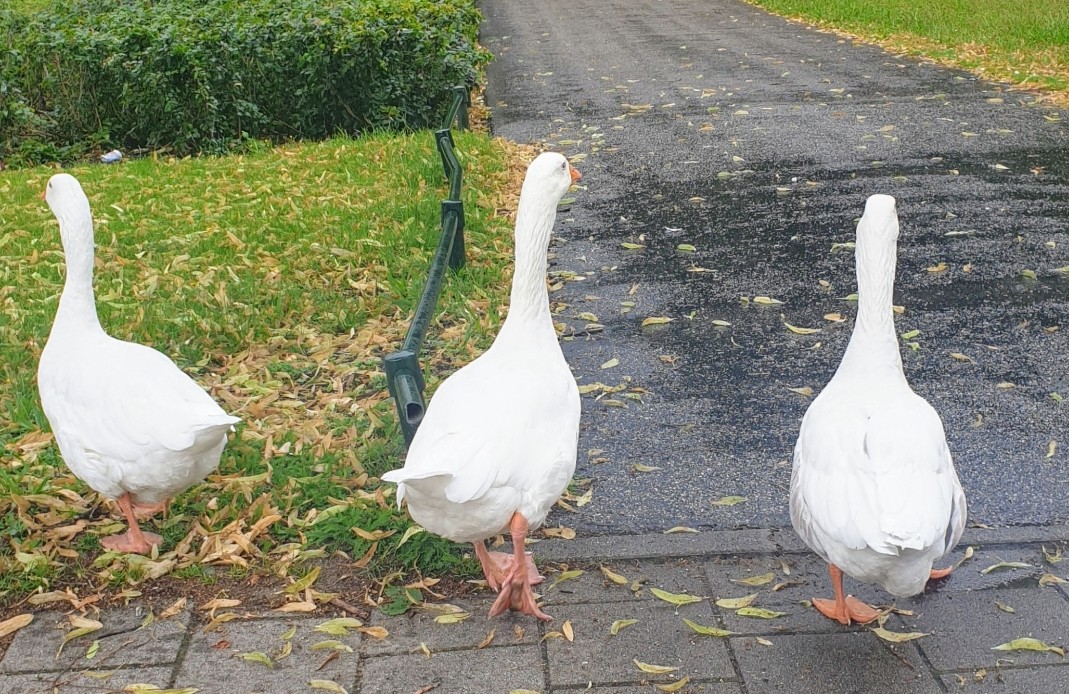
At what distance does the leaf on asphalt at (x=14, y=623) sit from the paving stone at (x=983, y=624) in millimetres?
3070

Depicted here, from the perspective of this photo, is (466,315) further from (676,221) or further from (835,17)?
(835,17)

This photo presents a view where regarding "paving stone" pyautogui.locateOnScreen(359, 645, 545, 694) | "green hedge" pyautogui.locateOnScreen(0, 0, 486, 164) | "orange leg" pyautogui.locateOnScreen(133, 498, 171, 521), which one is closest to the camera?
"paving stone" pyautogui.locateOnScreen(359, 645, 545, 694)

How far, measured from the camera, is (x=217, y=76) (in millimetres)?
9648

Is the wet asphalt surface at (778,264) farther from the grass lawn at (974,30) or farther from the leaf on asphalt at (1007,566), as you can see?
the grass lawn at (974,30)

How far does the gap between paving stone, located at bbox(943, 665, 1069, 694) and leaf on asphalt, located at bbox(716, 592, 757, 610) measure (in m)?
0.67

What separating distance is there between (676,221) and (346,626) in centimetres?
505

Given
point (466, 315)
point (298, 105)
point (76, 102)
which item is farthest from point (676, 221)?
point (76, 102)

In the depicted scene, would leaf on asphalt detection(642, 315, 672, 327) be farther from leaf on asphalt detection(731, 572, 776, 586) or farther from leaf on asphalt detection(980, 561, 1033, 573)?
leaf on asphalt detection(980, 561, 1033, 573)

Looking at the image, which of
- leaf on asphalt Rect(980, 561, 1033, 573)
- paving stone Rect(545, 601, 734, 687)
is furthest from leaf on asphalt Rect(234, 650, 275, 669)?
leaf on asphalt Rect(980, 561, 1033, 573)

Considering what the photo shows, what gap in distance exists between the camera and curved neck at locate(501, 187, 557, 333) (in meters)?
3.81

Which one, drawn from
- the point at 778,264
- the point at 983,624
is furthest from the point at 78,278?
the point at 778,264

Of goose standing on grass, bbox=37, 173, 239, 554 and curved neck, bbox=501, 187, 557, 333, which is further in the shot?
curved neck, bbox=501, 187, 557, 333

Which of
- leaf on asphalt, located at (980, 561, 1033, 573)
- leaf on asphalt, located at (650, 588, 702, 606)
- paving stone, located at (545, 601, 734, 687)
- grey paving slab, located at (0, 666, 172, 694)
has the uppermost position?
leaf on asphalt, located at (980, 561, 1033, 573)

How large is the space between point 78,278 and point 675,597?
279cm
